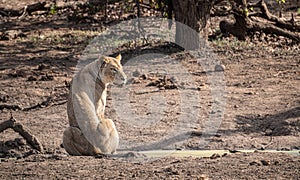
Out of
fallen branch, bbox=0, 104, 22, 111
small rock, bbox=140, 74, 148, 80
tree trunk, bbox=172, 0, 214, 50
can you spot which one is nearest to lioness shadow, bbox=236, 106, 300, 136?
small rock, bbox=140, 74, 148, 80

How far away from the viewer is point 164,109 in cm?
1029

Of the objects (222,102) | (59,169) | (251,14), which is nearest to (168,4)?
(251,14)

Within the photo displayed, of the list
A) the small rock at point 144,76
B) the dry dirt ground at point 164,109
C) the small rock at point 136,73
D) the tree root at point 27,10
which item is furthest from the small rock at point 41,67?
the tree root at point 27,10

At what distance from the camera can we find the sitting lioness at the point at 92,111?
7559 millimetres

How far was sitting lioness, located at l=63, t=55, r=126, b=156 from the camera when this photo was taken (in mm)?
7559

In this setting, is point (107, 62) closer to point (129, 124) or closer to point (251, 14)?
point (129, 124)

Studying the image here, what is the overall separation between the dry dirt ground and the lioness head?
81cm

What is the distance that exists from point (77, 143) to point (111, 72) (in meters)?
0.79

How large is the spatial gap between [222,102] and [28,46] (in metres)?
4.82

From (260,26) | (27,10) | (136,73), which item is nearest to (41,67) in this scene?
(136,73)

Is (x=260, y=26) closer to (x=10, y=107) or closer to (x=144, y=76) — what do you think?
(x=144, y=76)

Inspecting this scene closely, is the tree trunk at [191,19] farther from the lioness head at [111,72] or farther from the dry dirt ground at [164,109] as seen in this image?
the lioness head at [111,72]

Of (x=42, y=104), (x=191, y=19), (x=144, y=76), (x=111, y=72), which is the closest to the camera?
(x=111, y=72)

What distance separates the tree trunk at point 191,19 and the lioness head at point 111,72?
5.48 metres
